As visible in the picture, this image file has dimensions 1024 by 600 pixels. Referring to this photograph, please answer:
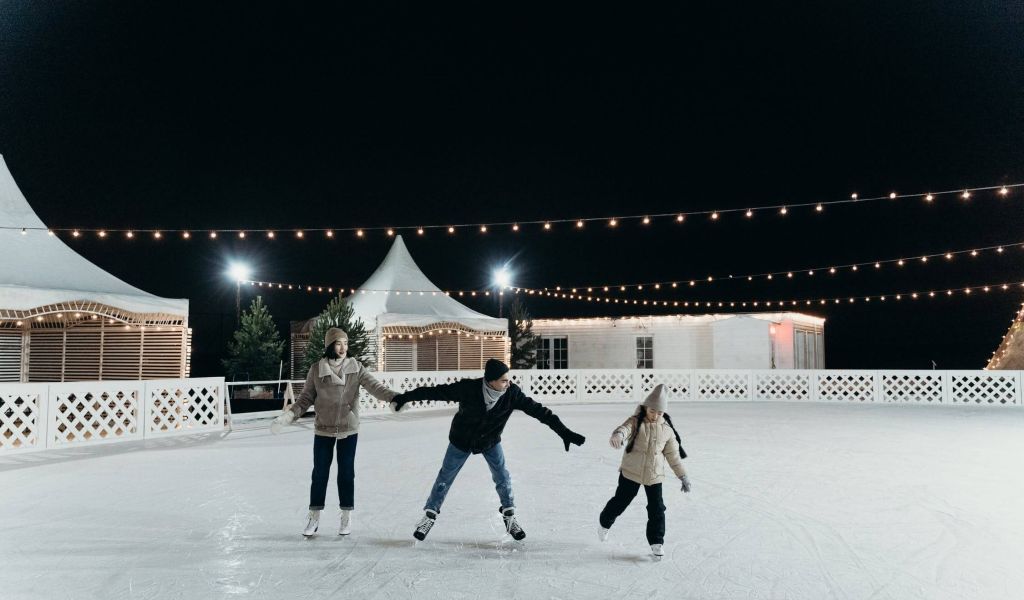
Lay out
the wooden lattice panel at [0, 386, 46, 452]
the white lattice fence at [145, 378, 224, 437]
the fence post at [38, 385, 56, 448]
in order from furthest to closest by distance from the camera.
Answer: the white lattice fence at [145, 378, 224, 437], the fence post at [38, 385, 56, 448], the wooden lattice panel at [0, 386, 46, 452]

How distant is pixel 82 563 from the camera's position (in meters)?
3.50

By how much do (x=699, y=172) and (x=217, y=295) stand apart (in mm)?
16326

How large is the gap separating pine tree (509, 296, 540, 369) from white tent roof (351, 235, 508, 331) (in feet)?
6.52

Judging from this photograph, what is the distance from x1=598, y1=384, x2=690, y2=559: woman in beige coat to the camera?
11.8 feet

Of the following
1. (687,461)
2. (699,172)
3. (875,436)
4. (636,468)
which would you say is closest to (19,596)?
(636,468)

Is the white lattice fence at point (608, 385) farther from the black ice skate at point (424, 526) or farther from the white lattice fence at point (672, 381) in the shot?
the black ice skate at point (424, 526)

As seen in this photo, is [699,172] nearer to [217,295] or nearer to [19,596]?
[217,295]

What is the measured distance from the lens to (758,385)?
54.8 ft

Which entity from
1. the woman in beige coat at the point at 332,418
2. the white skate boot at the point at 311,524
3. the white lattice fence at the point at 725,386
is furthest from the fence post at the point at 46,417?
the white lattice fence at the point at 725,386

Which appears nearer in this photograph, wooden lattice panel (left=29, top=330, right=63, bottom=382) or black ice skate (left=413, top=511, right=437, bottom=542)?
black ice skate (left=413, top=511, right=437, bottom=542)

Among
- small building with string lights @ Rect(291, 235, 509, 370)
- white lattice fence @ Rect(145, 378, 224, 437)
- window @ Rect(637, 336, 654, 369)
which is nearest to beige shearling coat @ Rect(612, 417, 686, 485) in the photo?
white lattice fence @ Rect(145, 378, 224, 437)

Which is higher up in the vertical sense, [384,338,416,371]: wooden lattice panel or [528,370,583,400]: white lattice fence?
[384,338,416,371]: wooden lattice panel

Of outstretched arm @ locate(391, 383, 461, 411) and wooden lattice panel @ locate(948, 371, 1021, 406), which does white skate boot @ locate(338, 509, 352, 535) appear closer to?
outstretched arm @ locate(391, 383, 461, 411)

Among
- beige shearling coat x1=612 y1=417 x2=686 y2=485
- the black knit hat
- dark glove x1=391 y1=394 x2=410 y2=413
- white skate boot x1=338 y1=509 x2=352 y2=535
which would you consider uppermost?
the black knit hat
